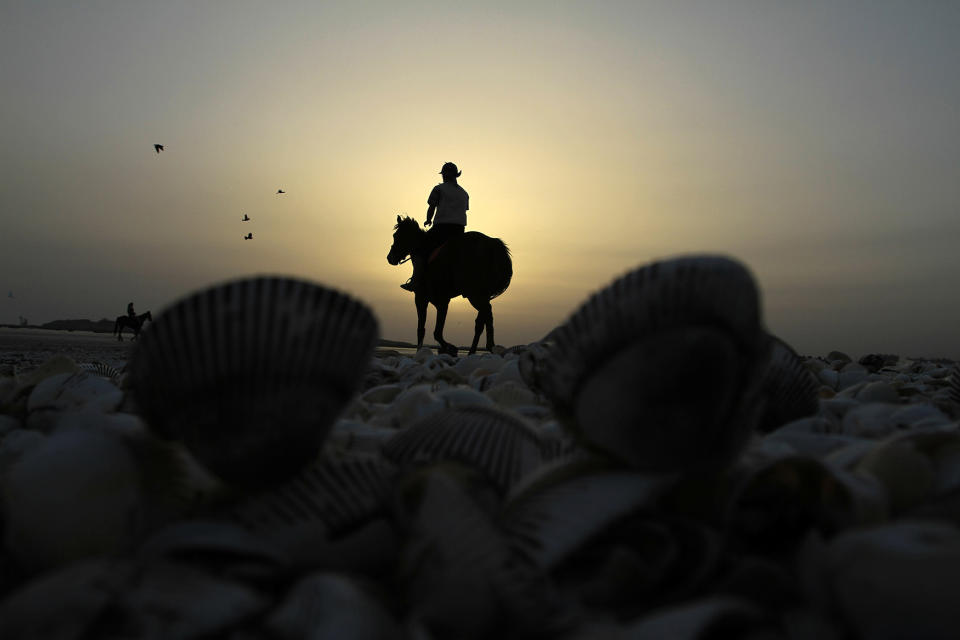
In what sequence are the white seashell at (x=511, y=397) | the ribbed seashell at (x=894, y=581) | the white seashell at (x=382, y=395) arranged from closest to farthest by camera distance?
the ribbed seashell at (x=894, y=581) → the white seashell at (x=511, y=397) → the white seashell at (x=382, y=395)

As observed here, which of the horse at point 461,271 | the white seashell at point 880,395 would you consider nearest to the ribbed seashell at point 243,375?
the white seashell at point 880,395

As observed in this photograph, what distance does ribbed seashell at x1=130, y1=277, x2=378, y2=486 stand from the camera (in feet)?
4.18

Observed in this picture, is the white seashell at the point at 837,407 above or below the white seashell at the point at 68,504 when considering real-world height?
below

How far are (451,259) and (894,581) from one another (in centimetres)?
1122

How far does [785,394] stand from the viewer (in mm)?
2508

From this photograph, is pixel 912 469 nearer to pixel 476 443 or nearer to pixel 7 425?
pixel 476 443

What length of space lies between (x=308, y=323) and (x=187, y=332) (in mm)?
241

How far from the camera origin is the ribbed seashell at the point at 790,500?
112 centimetres

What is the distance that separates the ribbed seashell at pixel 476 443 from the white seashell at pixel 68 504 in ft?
1.85

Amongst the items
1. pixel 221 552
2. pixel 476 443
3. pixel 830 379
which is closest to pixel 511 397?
pixel 476 443

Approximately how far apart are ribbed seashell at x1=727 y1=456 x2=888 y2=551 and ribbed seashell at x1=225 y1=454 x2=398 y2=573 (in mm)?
650

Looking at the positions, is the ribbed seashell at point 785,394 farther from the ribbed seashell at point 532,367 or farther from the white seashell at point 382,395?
the white seashell at point 382,395

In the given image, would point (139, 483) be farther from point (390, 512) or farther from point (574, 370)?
point (574, 370)

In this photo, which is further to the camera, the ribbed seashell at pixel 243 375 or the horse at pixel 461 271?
the horse at pixel 461 271
